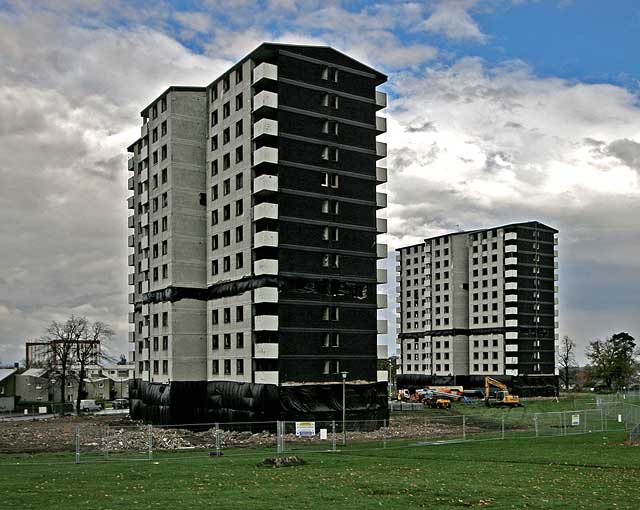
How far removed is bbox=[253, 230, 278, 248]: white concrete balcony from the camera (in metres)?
75.9

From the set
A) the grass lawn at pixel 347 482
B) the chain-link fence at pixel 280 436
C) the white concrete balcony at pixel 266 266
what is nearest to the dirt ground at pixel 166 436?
the chain-link fence at pixel 280 436

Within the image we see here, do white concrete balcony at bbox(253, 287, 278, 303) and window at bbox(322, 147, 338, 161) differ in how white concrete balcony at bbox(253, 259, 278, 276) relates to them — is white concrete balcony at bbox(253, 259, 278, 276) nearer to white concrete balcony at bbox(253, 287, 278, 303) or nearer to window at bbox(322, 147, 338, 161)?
white concrete balcony at bbox(253, 287, 278, 303)

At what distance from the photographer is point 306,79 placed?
79750 mm

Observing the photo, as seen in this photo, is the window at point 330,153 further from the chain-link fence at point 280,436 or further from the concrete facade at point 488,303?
the concrete facade at point 488,303

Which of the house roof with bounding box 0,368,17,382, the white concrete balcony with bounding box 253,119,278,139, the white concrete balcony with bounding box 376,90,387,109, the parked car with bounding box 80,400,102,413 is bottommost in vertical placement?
the parked car with bounding box 80,400,102,413

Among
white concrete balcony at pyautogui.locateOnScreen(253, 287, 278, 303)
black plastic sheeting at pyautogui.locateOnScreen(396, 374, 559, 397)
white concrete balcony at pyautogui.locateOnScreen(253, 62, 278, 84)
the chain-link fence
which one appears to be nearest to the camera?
the chain-link fence

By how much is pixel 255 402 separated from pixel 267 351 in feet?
17.0

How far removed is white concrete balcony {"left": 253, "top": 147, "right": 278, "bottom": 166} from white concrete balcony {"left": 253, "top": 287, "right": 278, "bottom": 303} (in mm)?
11999

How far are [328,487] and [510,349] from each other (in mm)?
127663

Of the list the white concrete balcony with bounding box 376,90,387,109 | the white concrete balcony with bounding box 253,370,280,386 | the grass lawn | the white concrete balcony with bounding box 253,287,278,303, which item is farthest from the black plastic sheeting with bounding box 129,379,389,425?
the white concrete balcony with bounding box 376,90,387,109

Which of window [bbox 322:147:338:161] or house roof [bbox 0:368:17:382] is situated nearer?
window [bbox 322:147:338:161]

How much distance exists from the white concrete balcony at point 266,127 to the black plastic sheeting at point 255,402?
78.1 feet

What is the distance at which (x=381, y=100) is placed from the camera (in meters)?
85.6

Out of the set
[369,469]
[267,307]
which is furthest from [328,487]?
[267,307]
